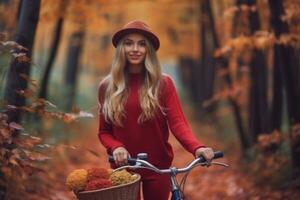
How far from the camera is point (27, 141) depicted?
5.74 meters

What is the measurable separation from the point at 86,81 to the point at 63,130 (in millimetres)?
24347

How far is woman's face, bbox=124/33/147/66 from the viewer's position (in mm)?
4777

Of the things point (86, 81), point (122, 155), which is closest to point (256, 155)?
point (122, 155)

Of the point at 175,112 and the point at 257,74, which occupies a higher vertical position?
the point at 257,74

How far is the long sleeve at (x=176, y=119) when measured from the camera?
4.53 metres

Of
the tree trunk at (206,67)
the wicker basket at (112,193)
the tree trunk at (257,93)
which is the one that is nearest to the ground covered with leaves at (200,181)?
the tree trunk at (257,93)

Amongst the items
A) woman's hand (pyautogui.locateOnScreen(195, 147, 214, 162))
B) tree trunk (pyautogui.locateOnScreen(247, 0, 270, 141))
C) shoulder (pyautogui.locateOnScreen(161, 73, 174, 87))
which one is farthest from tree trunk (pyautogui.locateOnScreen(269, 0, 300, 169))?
woman's hand (pyautogui.locateOnScreen(195, 147, 214, 162))

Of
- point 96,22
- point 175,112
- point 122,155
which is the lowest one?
point 122,155

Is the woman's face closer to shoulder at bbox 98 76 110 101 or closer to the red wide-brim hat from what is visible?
the red wide-brim hat

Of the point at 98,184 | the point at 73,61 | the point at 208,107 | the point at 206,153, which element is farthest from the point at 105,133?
the point at 208,107

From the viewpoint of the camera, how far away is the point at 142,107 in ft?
15.3

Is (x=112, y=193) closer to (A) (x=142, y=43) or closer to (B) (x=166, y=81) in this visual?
(B) (x=166, y=81)

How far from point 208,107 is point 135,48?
1617cm

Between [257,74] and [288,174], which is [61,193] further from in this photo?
[257,74]
